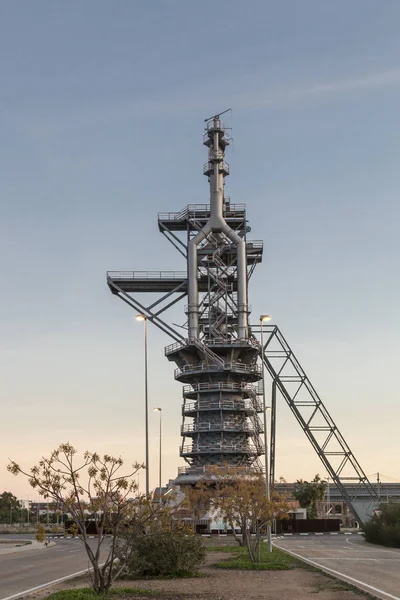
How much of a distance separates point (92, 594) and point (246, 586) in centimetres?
579

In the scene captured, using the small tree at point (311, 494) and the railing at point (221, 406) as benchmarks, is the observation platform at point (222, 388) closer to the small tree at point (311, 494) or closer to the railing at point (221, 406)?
the railing at point (221, 406)

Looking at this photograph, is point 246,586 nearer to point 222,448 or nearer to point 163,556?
point 163,556

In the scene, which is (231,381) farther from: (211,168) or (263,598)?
(263,598)

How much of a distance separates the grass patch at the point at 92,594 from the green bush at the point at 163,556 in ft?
16.5

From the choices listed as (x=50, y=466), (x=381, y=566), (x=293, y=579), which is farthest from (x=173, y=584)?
(x=381, y=566)

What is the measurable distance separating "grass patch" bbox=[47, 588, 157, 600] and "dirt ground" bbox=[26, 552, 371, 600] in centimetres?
44

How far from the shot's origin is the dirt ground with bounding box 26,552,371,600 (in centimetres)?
2039

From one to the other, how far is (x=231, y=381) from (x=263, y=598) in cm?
6078

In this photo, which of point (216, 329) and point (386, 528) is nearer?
point (386, 528)

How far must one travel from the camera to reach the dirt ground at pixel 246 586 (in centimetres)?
2039

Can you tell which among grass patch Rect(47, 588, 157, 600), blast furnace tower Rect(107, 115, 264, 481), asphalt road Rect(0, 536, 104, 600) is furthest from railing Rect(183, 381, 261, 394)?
grass patch Rect(47, 588, 157, 600)

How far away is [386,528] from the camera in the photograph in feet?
180

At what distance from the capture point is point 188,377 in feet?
269

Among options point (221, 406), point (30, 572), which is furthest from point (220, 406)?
point (30, 572)
